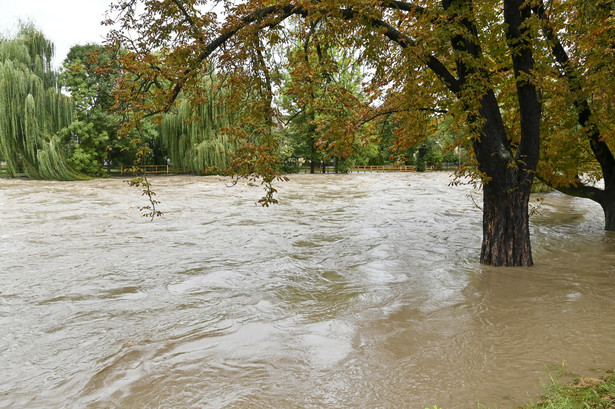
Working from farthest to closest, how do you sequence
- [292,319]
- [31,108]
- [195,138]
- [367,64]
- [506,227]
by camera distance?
1. [195,138]
2. [31,108]
3. [506,227]
4. [367,64]
5. [292,319]

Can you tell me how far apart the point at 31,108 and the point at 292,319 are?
30.2m

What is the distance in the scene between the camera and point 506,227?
24.5 ft

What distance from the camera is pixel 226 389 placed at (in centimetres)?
363

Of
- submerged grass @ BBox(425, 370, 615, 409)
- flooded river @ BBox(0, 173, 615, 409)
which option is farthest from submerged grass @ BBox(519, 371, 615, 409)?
flooded river @ BBox(0, 173, 615, 409)

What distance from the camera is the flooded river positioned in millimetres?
3625

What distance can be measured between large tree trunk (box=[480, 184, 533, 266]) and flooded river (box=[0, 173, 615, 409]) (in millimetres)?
319

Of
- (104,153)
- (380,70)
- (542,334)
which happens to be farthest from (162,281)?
(104,153)

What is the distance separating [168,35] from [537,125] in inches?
246

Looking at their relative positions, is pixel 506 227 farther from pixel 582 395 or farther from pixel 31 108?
pixel 31 108

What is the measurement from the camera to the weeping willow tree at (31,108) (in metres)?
27.5

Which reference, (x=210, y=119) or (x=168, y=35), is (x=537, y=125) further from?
(x=210, y=119)

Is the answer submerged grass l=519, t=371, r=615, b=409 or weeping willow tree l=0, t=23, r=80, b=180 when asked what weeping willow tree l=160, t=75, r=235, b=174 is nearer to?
weeping willow tree l=0, t=23, r=80, b=180

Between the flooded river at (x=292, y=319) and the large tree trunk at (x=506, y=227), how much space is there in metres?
0.32

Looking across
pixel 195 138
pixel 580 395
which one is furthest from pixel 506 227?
pixel 195 138
